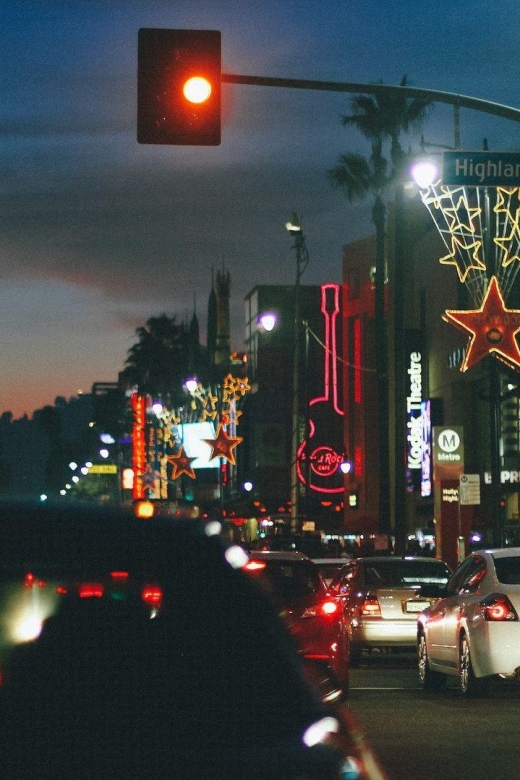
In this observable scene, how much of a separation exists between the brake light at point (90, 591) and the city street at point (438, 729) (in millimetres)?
6284

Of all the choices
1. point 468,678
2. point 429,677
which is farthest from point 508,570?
point 429,677

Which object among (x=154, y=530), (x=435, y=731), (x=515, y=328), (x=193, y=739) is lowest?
A: (x=435, y=731)

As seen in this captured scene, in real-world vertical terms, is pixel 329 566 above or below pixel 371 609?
above

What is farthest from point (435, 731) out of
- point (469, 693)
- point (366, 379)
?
point (366, 379)

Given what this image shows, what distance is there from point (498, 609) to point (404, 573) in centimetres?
620

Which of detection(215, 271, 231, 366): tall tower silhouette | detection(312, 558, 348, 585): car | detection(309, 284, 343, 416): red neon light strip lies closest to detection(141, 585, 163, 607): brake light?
detection(312, 558, 348, 585): car

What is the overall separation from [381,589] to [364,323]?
161 feet

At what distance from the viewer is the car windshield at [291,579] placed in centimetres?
1509

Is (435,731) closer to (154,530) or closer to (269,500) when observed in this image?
(154,530)

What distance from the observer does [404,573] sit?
21.0 metres

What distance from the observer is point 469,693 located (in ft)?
50.1

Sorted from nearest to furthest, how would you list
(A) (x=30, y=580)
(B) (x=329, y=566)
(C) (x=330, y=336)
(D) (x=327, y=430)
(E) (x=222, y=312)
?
(A) (x=30, y=580)
(B) (x=329, y=566)
(C) (x=330, y=336)
(D) (x=327, y=430)
(E) (x=222, y=312)

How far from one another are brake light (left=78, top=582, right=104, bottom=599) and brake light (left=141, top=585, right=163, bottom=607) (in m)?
0.13

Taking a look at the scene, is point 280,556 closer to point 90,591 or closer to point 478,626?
point 478,626
